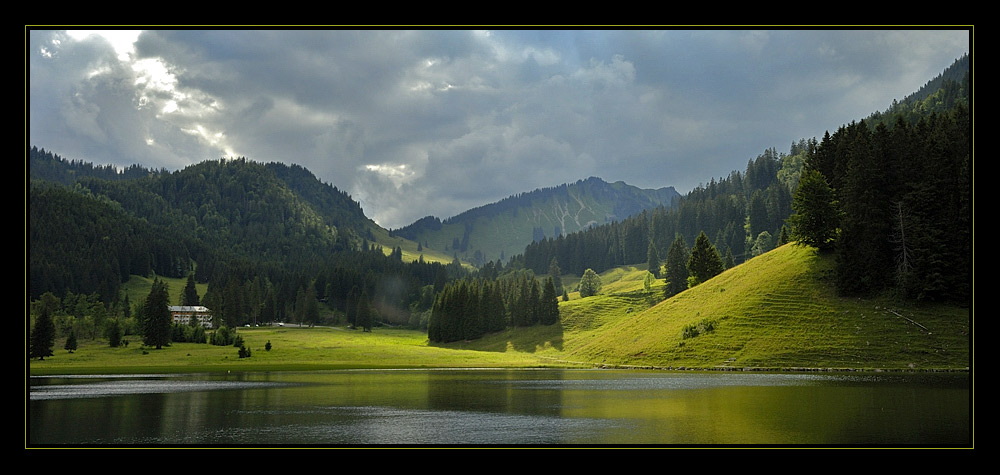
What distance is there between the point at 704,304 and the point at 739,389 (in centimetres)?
4711

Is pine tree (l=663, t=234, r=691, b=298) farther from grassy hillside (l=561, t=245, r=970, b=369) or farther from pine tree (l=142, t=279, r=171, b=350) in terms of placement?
pine tree (l=142, t=279, r=171, b=350)

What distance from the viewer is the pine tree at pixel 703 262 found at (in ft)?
450

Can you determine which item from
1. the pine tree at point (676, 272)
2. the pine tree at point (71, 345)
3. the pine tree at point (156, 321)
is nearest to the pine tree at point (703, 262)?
the pine tree at point (676, 272)

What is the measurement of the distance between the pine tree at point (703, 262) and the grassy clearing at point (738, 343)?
23837mm

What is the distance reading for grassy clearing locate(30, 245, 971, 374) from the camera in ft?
251

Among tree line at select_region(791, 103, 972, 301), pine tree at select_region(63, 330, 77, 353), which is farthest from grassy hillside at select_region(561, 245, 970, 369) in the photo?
pine tree at select_region(63, 330, 77, 353)

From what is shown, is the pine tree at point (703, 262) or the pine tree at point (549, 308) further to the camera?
the pine tree at point (549, 308)

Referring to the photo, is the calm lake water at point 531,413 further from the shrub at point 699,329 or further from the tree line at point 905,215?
the shrub at point 699,329

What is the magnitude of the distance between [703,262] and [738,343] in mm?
54097

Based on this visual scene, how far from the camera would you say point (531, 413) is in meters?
44.3
